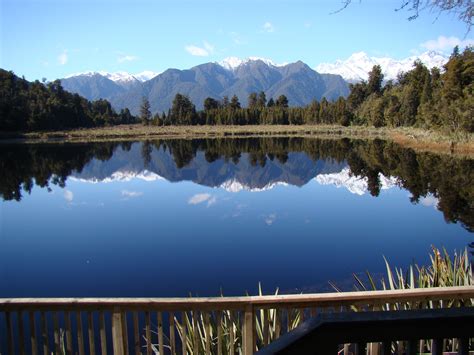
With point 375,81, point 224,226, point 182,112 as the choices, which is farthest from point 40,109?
point 224,226

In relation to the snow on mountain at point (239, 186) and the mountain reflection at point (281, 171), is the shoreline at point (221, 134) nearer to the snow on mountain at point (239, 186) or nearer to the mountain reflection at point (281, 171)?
the mountain reflection at point (281, 171)

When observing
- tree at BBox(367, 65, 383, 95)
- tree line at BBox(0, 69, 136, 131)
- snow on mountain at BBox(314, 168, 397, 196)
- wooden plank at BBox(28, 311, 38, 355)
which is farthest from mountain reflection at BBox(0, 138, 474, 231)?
tree at BBox(367, 65, 383, 95)

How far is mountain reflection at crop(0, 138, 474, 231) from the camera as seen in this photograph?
66.4 feet

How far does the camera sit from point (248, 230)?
1402cm

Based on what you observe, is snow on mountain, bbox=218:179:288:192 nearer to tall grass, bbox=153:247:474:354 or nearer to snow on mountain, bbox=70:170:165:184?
snow on mountain, bbox=70:170:165:184

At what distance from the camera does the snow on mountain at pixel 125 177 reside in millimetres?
28109

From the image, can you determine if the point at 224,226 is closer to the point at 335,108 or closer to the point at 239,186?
the point at 239,186

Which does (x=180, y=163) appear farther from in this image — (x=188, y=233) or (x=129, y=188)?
(x=188, y=233)

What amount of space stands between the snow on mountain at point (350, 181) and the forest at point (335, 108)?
12.2 meters

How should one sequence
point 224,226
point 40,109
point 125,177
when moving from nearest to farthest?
point 224,226 < point 125,177 < point 40,109

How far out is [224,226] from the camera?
1464 cm

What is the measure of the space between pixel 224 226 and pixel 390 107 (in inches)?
2099

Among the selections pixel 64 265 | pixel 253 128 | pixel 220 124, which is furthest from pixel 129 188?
pixel 220 124

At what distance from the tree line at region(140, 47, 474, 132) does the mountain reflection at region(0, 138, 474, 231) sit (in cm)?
639
